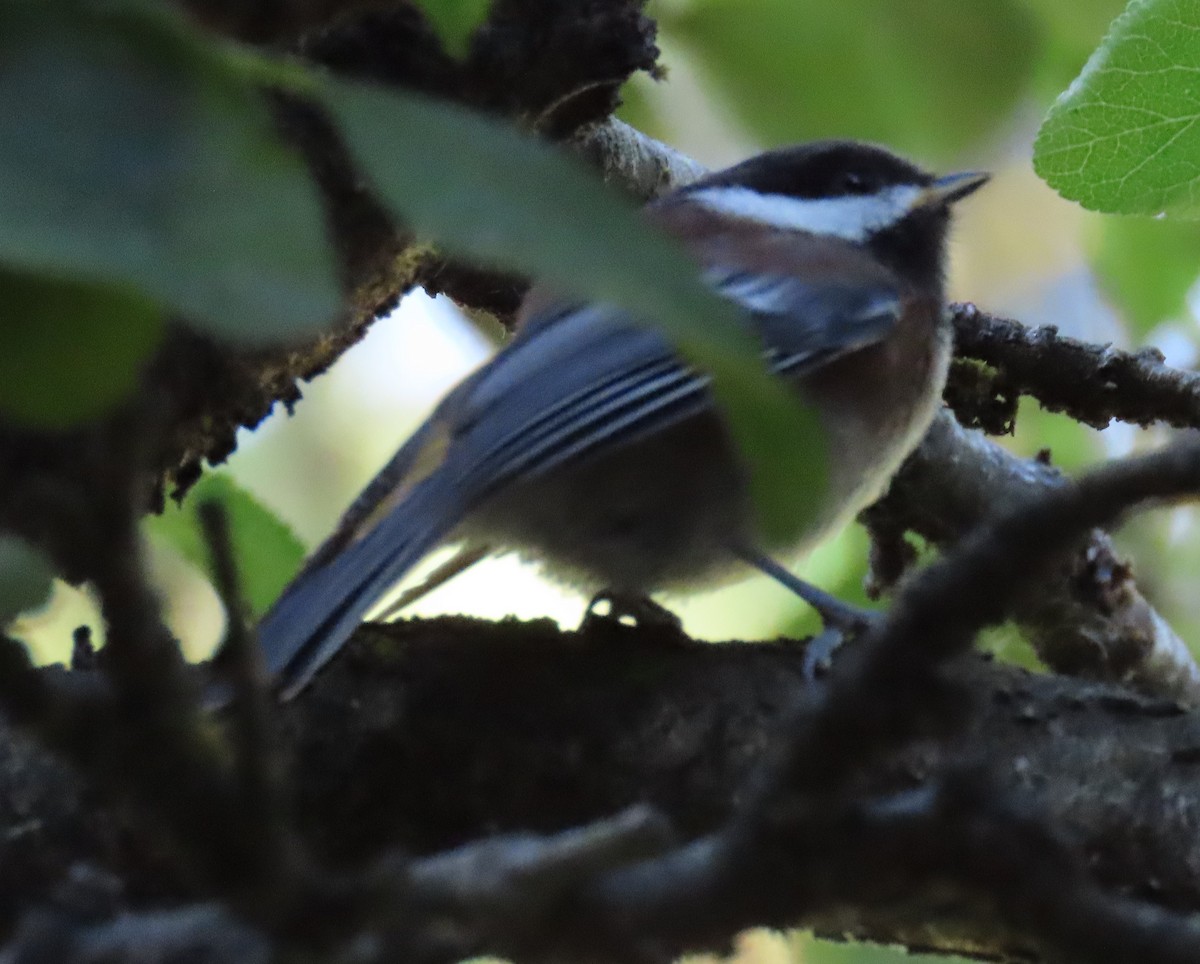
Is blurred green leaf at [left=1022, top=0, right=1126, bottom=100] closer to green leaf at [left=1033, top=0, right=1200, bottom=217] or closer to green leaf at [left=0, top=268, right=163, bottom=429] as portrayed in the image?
green leaf at [left=1033, top=0, right=1200, bottom=217]

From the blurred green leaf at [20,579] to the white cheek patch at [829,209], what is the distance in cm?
145

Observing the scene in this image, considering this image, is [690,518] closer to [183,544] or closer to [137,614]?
[183,544]

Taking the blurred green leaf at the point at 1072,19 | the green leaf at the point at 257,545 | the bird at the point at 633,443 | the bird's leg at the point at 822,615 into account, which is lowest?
the bird's leg at the point at 822,615

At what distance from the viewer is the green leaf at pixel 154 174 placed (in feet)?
0.95

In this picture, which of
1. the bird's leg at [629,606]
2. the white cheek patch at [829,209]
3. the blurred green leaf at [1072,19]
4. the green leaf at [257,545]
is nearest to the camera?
the green leaf at [257,545]

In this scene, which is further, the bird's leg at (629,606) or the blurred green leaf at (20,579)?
the bird's leg at (629,606)

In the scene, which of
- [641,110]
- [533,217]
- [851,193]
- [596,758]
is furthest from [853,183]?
[533,217]

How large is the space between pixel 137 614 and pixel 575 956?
0.62 ft

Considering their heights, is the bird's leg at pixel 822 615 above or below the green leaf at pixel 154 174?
above

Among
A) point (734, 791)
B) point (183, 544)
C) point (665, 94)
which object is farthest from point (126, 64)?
point (665, 94)

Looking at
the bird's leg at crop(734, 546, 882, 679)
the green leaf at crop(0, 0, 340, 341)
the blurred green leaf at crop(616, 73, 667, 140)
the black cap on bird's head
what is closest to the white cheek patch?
the black cap on bird's head

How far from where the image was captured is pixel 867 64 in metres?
1.44

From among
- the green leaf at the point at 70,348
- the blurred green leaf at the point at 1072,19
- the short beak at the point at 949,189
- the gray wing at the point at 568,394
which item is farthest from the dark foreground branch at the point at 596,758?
the short beak at the point at 949,189

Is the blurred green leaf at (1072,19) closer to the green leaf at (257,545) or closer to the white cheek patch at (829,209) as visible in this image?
the white cheek patch at (829,209)
